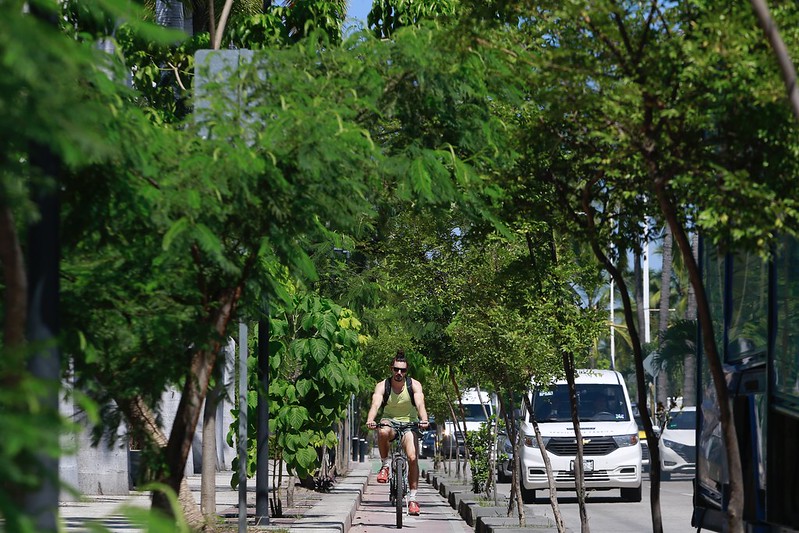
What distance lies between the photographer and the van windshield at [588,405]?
2486cm

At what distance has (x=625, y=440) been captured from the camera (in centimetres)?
2427

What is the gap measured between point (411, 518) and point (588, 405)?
263 inches

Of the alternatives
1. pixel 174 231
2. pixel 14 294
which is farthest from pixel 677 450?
pixel 14 294

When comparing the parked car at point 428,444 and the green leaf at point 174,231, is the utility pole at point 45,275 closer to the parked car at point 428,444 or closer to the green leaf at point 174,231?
the green leaf at point 174,231

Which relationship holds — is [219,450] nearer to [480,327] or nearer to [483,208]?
[480,327]

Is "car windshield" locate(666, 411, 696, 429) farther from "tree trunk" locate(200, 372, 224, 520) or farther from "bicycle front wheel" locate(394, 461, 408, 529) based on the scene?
"tree trunk" locate(200, 372, 224, 520)

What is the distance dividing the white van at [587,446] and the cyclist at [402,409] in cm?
664

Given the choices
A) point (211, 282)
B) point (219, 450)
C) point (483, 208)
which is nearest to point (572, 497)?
point (219, 450)

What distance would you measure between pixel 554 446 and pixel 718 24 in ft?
60.5

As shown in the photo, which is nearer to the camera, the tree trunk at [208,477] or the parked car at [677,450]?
the tree trunk at [208,477]

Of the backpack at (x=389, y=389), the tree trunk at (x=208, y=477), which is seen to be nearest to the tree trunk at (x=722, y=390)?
the tree trunk at (x=208, y=477)

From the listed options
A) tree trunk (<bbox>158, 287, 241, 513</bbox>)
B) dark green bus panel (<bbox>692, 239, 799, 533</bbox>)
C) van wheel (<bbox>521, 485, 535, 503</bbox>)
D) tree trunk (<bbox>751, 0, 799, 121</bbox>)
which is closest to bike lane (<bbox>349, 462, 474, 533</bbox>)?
van wheel (<bbox>521, 485, 535, 503</bbox>)

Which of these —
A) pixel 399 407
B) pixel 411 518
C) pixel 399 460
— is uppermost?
pixel 399 407

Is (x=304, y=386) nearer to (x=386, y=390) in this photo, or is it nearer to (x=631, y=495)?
(x=386, y=390)
